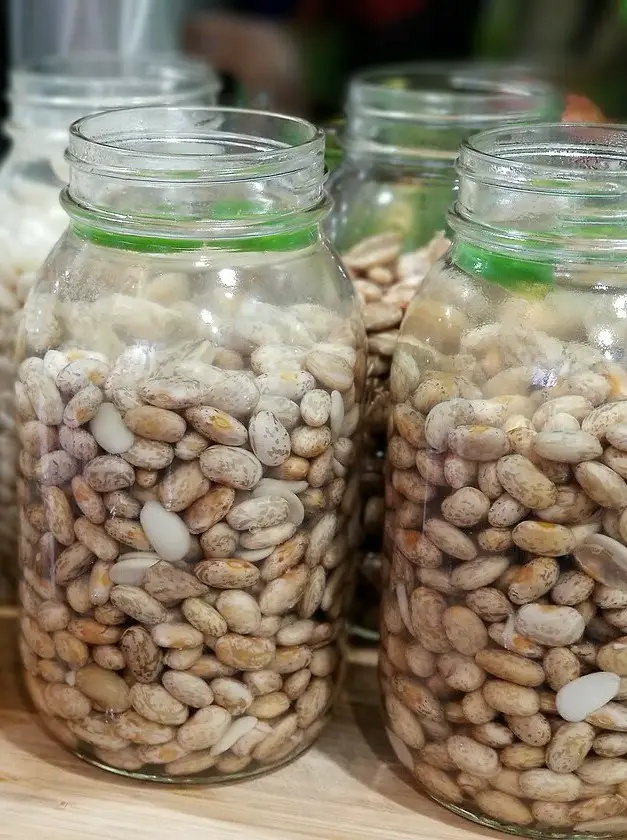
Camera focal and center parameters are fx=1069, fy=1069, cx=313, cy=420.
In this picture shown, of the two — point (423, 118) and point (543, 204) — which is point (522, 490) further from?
point (423, 118)

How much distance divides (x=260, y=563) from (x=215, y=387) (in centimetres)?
10

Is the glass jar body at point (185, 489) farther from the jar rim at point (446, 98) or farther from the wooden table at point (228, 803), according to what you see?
the jar rim at point (446, 98)

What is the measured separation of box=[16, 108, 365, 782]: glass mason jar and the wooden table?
16 mm

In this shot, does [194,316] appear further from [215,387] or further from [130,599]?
[130,599]

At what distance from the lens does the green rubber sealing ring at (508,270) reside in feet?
1.69

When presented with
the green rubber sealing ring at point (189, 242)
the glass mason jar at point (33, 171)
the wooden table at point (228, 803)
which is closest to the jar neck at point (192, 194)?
the green rubber sealing ring at point (189, 242)

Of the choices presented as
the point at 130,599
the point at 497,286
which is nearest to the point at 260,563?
the point at 130,599

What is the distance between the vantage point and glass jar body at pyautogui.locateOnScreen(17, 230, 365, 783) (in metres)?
0.52

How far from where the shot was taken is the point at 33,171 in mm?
716

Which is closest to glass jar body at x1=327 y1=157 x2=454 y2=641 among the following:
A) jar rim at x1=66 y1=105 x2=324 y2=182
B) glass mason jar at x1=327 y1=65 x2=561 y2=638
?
glass mason jar at x1=327 y1=65 x2=561 y2=638

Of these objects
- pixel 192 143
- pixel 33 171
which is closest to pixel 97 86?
Result: pixel 33 171

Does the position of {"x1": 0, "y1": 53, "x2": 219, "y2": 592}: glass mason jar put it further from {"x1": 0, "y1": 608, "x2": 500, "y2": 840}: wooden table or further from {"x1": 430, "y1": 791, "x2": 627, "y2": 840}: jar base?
{"x1": 430, "y1": 791, "x2": 627, "y2": 840}: jar base

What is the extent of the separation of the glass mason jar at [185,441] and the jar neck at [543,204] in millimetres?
81

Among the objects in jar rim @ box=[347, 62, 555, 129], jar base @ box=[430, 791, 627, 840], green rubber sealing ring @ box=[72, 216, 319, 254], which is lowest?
jar base @ box=[430, 791, 627, 840]
